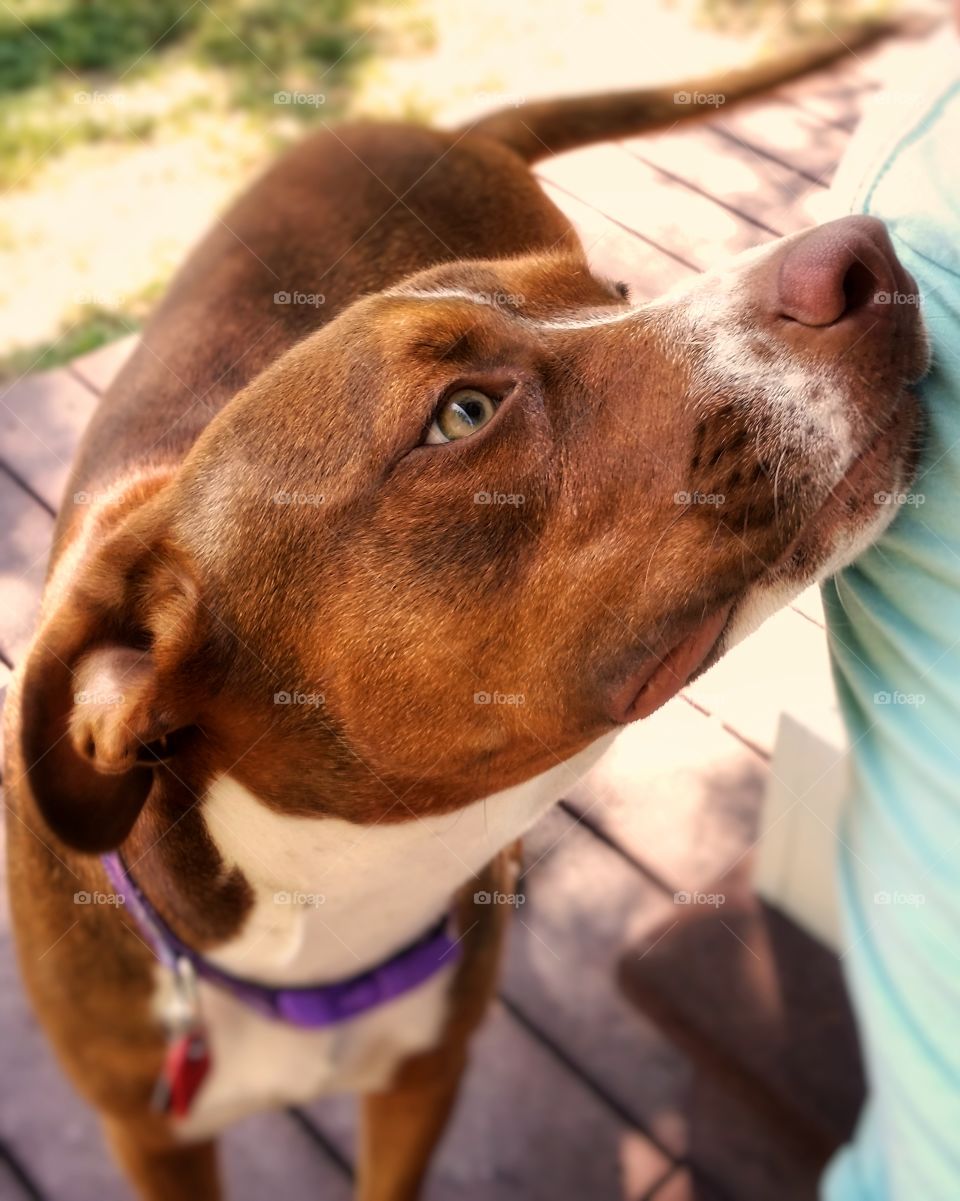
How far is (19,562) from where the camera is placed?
2.99 metres

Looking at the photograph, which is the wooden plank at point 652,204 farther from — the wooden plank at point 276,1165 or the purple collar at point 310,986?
the wooden plank at point 276,1165

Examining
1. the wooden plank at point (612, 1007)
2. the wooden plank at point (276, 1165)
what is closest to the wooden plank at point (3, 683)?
the wooden plank at point (276, 1165)

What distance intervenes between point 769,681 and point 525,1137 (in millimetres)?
1115

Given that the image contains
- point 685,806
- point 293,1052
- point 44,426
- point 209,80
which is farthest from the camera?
point 209,80

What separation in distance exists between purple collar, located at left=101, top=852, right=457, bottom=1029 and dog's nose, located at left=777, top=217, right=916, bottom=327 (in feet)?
4.20

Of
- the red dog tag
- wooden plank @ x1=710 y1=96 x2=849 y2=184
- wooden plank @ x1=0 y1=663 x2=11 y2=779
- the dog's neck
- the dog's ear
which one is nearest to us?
the dog's ear

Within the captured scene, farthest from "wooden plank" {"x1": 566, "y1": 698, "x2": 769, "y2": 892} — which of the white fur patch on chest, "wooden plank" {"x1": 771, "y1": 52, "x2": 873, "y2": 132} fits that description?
"wooden plank" {"x1": 771, "y1": 52, "x2": 873, "y2": 132}

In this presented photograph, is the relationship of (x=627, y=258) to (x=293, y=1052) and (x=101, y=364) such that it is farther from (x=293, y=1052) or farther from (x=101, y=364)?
(x=101, y=364)

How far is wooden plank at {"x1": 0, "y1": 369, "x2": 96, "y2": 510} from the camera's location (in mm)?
3666

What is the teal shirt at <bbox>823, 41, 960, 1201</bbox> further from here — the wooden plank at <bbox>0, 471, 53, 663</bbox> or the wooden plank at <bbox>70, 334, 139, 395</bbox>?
the wooden plank at <bbox>70, 334, 139, 395</bbox>

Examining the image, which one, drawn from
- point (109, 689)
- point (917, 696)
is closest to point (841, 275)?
point (917, 696)

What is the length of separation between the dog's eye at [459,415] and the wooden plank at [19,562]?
2.53ft

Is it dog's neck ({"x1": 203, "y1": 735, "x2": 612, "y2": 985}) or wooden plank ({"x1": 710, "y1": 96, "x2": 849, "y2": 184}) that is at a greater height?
wooden plank ({"x1": 710, "y1": 96, "x2": 849, "y2": 184})

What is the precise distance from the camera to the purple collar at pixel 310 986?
85.7 inches
